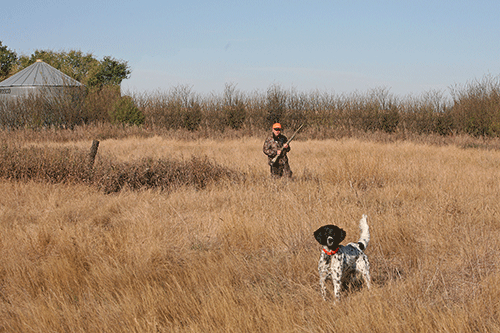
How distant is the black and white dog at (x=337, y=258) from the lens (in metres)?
2.88

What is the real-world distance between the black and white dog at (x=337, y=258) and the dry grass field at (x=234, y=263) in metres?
0.16

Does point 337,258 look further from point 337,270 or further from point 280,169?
point 280,169

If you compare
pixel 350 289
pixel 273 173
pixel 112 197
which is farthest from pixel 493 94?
pixel 350 289

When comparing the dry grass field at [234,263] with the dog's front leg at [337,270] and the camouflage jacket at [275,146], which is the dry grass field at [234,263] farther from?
the camouflage jacket at [275,146]

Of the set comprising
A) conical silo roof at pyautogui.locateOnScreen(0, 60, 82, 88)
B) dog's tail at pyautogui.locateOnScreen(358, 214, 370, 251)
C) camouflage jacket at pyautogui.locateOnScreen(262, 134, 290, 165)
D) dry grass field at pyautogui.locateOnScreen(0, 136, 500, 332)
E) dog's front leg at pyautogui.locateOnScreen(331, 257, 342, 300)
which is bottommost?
dry grass field at pyautogui.locateOnScreen(0, 136, 500, 332)

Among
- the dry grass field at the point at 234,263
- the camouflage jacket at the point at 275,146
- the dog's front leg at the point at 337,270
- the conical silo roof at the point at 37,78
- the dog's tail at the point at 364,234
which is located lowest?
the dry grass field at the point at 234,263

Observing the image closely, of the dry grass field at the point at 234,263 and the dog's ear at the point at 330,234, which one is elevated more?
the dog's ear at the point at 330,234

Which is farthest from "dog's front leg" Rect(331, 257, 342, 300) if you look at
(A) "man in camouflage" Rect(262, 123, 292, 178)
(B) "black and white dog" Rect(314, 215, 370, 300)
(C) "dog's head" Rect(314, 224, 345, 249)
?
(A) "man in camouflage" Rect(262, 123, 292, 178)

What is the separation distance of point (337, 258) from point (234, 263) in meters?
1.40

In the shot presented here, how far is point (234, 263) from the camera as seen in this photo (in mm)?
4074

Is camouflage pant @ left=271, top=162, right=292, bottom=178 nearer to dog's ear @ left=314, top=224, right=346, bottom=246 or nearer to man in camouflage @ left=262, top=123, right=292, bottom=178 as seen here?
man in camouflage @ left=262, top=123, right=292, bottom=178

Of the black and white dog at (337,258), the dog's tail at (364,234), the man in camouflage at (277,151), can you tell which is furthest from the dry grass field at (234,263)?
the man in camouflage at (277,151)

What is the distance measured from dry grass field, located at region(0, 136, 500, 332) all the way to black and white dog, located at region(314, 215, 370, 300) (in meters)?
0.16

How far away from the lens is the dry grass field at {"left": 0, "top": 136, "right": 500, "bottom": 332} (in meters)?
2.93
